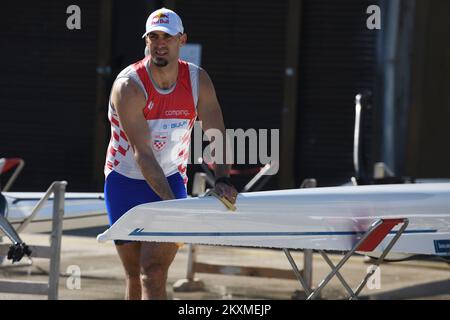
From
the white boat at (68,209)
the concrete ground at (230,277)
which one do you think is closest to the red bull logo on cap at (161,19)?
the white boat at (68,209)

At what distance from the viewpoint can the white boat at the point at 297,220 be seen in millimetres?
5797

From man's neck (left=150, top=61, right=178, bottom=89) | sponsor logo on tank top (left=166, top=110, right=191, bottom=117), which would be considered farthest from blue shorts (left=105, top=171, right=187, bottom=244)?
man's neck (left=150, top=61, right=178, bottom=89)

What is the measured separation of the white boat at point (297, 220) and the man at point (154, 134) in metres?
0.12

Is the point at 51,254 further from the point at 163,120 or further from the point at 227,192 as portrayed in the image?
the point at 227,192

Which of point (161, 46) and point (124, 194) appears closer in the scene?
point (161, 46)

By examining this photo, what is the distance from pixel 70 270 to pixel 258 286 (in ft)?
4.74

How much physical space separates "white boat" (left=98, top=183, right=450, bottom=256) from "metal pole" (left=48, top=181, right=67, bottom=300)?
4.62 ft

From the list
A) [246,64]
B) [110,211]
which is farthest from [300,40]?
[110,211]

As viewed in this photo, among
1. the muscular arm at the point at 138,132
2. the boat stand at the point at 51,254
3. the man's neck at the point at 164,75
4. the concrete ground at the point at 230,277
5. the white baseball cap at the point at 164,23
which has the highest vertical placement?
the white baseball cap at the point at 164,23

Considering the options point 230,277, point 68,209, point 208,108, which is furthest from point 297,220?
point 230,277

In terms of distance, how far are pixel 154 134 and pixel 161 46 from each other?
0.45 metres

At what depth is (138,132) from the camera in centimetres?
586

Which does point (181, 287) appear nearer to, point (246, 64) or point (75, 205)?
point (75, 205)

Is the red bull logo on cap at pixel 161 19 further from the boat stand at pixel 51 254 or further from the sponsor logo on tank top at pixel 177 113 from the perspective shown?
the boat stand at pixel 51 254
